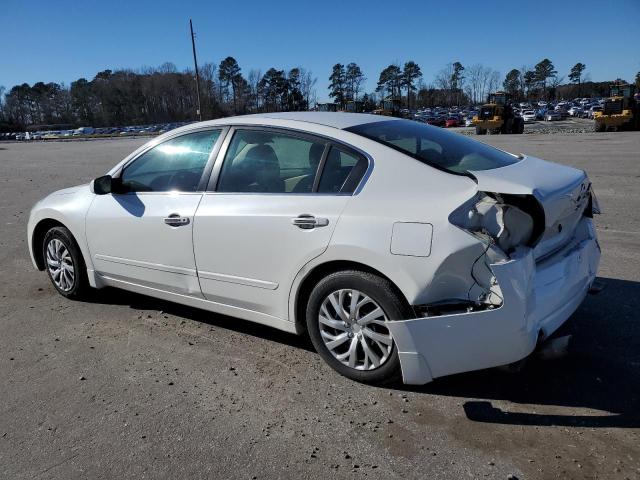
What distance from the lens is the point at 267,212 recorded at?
11.5ft

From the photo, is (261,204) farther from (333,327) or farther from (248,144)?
(333,327)

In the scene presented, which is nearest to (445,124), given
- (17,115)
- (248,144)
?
(248,144)

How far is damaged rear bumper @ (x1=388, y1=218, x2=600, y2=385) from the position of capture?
2.73 metres

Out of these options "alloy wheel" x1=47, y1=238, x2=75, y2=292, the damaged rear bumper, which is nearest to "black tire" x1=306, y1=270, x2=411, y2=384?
the damaged rear bumper

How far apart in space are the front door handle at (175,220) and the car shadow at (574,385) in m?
1.93

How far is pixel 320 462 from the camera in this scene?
2.64 m

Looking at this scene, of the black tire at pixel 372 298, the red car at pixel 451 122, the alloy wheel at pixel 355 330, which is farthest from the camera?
the red car at pixel 451 122

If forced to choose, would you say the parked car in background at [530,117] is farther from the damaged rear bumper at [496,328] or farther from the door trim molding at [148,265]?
the damaged rear bumper at [496,328]

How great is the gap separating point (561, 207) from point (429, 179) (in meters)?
0.77

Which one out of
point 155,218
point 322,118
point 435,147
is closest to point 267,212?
point 322,118

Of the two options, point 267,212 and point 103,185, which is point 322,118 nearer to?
point 267,212

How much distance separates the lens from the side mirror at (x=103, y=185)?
439 centimetres

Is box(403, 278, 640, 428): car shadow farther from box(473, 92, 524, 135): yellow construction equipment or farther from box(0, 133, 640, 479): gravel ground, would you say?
box(473, 92, 524, 135): yellow construction equipment

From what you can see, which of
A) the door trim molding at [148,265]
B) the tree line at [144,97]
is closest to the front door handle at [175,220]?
the door trim molding at [148,265]
